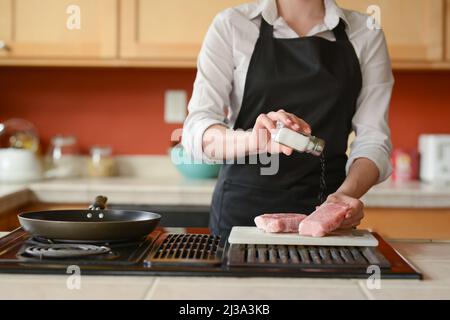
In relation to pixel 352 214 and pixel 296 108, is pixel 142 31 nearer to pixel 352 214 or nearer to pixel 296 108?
pixel 296 108

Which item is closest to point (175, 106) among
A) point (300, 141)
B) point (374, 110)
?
point (374, 110)

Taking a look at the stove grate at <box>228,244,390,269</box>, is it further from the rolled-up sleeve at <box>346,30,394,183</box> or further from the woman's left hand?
the rolled-up sleeve at <box>346,30,394,183</box>

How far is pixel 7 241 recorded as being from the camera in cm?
114

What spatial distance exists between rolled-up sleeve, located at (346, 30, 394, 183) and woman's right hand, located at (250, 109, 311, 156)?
1.32 feet

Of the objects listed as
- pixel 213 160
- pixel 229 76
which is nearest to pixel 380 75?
pixel 229 76

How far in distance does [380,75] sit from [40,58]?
1607 millimetres

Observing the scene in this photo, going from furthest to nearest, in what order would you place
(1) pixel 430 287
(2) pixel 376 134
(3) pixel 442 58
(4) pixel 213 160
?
(3) pixel 442 58 → (2) pixel 376 134 → (4) pixel 213 160 → (1) pixel 430 287

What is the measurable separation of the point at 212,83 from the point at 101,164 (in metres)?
1.40

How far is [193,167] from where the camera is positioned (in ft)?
8.96

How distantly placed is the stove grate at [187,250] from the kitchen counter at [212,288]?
0.19 feet

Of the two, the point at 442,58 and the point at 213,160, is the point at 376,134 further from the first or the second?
the point at 442,58

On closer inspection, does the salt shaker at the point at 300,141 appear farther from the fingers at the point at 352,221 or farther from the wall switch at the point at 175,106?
the wall switch at the point at 175,106

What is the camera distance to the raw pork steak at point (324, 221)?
3.67 feet

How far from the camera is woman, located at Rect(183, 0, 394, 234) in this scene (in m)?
1.64
